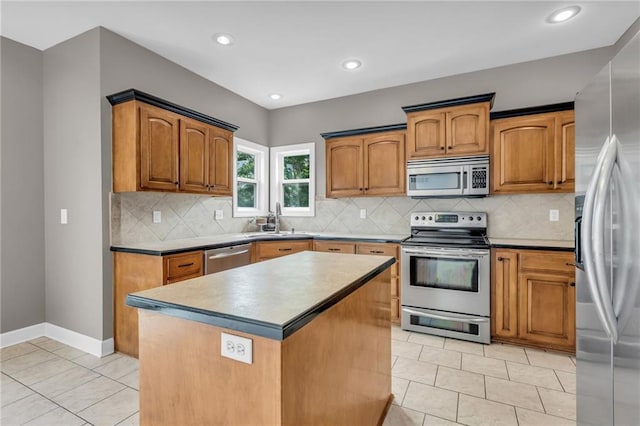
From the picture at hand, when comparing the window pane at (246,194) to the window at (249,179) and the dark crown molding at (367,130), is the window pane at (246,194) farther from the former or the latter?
the dark crown molding at (367,130)

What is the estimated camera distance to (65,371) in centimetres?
242

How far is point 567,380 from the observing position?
2.31 metres

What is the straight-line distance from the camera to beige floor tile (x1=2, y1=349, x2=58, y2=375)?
2.44 meters

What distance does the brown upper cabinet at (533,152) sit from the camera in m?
2.96

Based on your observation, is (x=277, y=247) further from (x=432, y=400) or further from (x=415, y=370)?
(x=432, y=400)

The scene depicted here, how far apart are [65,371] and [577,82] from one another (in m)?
5.38

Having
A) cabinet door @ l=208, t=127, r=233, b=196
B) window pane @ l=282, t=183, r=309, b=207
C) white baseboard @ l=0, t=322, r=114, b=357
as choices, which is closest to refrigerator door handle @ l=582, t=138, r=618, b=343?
cabinet door @ l=208, t=127, r=233, b=196

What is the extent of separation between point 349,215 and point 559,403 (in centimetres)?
284

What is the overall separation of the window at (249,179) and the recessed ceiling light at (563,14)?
359 cm

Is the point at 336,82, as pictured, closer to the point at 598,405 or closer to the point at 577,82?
the point at 577,82

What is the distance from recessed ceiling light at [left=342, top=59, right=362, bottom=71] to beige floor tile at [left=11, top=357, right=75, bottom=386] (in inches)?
150

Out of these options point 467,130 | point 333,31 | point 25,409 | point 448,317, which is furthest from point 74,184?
point 467,130

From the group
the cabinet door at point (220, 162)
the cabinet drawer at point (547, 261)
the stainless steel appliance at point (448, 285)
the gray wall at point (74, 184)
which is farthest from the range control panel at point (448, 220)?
the gray wall at point (74, 184)

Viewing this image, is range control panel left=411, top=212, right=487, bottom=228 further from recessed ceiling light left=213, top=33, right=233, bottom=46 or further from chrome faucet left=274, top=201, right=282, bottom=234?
recessed ceiling light left=213, top=33, right=233, bottom=46
